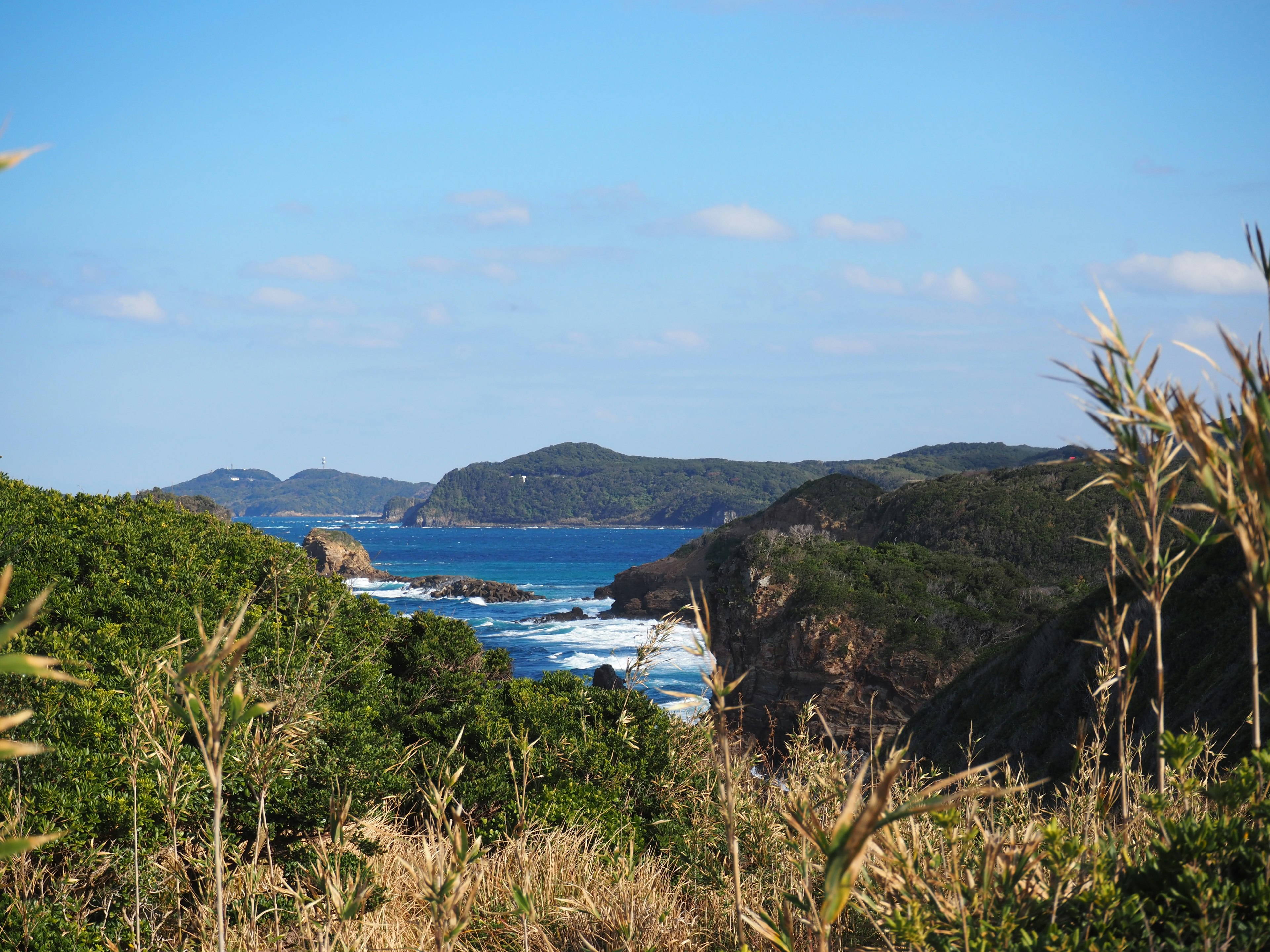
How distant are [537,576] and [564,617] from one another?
3211 cm

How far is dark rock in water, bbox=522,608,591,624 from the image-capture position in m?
59.3

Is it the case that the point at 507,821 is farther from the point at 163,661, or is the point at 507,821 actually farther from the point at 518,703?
the point at 163,661

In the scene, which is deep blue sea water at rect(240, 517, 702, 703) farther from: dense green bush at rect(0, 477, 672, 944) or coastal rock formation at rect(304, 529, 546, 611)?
coastal rock formation at rect(304, 529, 546, 611)

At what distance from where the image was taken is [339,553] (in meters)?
72.7

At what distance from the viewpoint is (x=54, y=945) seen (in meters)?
4.16

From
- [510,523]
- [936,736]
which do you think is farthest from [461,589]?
[510,523]

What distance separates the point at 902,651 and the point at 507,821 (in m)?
20.8

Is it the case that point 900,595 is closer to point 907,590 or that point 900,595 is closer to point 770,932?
point 907,590

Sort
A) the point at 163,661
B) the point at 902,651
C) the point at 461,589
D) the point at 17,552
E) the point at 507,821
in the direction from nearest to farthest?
the point at 163,661 < the point at 507,821 < the point at 17,552 < the point at 902,651 < the point at 461,589

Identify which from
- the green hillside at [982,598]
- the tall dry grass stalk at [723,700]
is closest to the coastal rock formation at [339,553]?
the green hillside at [982,598]

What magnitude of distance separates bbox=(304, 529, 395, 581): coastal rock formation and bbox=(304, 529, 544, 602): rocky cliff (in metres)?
0.03

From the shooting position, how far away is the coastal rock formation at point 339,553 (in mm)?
71312

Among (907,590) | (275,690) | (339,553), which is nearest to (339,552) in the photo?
(339,553)

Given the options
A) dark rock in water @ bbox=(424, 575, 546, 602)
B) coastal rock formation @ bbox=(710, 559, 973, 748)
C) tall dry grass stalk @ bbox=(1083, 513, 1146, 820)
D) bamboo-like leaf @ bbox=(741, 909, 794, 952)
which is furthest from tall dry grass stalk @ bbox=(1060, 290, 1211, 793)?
dark rock in water @ bbox=(424, 575, 546, 602)
